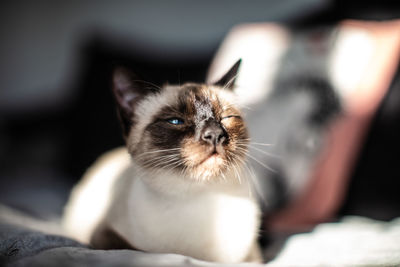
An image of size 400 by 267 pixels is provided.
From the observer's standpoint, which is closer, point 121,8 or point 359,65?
point 359,65

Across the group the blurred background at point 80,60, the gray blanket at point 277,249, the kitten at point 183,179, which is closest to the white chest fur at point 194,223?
the kitten at point 183,179

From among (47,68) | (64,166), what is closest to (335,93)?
(64,166)

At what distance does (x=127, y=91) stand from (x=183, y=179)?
376 mm

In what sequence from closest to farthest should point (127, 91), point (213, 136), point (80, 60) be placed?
point (213, 136), point (127, 91), point (80, 60)

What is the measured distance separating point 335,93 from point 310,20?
55cm

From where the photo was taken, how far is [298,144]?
1536 mm

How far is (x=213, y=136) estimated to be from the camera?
0.81 meters

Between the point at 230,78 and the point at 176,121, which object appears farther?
the point at 230,78

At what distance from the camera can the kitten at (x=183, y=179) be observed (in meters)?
0.85

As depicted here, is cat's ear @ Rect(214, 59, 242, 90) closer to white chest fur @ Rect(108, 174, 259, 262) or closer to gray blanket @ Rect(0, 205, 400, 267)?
white chest fur @ Rect(108, 174, 259, 262)

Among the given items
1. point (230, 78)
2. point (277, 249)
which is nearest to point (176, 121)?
point (230, 78)

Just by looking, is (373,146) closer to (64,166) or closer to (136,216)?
(136,216)

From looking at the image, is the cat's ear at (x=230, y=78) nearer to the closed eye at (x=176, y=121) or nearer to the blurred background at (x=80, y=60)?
the closed eye at (x=176, y=121)

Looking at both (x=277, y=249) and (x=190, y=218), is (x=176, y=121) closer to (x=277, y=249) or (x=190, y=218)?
(x=190, y=218)
